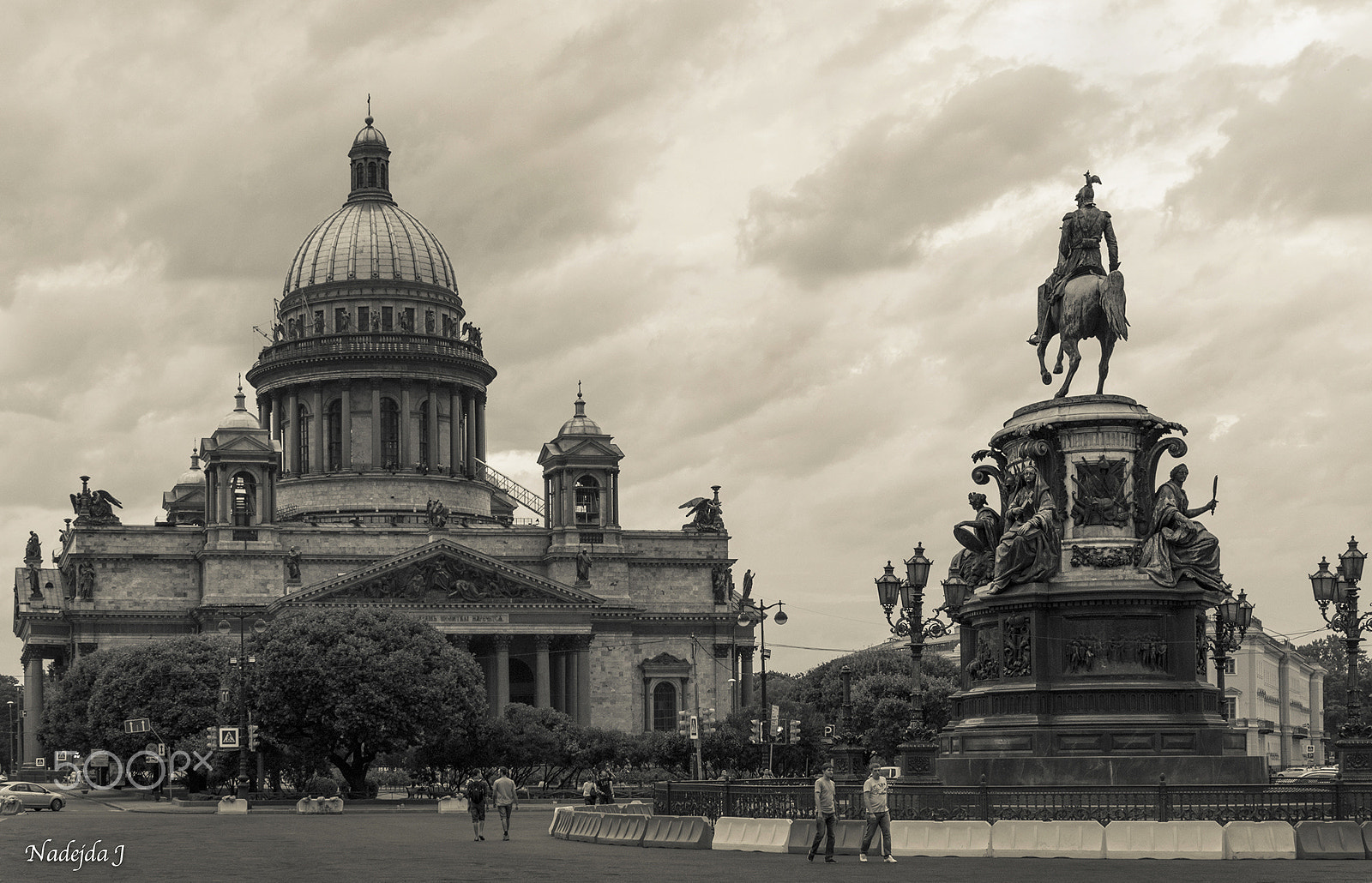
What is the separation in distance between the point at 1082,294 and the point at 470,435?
117376 mm

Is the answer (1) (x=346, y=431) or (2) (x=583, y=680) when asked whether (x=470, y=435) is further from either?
(2) (x=583, y=680)

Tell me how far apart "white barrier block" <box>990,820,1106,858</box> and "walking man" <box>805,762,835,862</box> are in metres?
3.25

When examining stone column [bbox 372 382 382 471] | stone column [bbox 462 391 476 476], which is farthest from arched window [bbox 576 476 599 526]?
stone column [bbox 372 382 382 471]

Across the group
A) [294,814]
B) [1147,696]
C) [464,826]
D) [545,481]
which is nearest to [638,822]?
[1147,696]

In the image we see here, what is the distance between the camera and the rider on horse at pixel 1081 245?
38.3m

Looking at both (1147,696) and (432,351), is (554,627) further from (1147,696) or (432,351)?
(1147,696)

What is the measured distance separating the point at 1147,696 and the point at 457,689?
63.3 metres

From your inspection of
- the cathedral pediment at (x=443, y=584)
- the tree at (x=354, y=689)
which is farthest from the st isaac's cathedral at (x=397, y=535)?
the tree at (x=354, y=689)

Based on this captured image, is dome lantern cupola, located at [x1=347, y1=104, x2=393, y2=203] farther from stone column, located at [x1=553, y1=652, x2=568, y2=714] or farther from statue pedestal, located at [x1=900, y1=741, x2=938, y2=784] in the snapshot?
statue pedestal, located at [x1=900, y1=741, x2=938, y2=784]

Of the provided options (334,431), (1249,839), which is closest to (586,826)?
(1249,839)

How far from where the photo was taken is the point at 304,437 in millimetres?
151000

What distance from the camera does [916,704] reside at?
4153 centimetres

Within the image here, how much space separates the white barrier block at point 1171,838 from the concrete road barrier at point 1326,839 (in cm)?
139

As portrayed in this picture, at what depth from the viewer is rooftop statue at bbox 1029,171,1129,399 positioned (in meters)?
37.8
